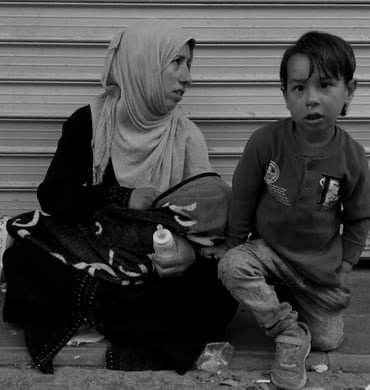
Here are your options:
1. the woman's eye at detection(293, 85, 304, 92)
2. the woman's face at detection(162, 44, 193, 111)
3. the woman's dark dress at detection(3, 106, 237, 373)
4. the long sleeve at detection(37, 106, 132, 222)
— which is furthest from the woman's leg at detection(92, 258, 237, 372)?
the woman's eye at detection(293, 85, 304, 92)

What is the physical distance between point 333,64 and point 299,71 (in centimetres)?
13

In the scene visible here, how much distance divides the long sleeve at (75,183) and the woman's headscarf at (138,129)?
64mm

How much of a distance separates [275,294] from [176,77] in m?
1.08

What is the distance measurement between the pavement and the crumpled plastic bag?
2 cm

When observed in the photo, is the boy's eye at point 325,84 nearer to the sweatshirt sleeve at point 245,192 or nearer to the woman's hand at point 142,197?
the sweatshirt sleeve at point 245,192

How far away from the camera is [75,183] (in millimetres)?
3416

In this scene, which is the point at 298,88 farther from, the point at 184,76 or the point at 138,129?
the point at 138,129

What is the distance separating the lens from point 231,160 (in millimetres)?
4016

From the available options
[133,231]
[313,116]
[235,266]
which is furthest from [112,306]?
[313,116]

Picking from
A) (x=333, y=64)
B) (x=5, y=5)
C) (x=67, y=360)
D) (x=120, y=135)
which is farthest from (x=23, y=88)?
(x=333, y=64)

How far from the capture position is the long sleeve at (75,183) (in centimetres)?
333

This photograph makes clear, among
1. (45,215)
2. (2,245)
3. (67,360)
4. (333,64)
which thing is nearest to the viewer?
(333,64)

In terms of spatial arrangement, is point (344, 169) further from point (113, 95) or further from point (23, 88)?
point (23, 88)

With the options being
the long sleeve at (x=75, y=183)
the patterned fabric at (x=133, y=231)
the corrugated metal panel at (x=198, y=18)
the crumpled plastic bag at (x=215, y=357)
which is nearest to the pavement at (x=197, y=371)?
the crumpled plastic bag at (x=215, y=357)
